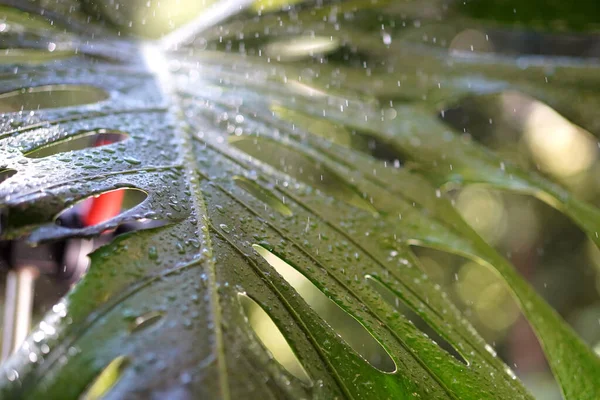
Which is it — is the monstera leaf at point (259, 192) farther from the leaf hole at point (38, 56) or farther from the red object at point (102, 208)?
the red object at point (102, 208)

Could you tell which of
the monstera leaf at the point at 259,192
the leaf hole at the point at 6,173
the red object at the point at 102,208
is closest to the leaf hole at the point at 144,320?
the monstera leaf at the point at 259,192

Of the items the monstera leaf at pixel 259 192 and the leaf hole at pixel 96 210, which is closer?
the monstera leaf at pixel 259 192

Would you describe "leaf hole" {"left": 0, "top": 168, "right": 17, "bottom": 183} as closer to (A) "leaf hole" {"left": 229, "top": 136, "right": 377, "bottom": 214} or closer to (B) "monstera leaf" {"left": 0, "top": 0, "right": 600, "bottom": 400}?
(B) "monstera leaf" {"left": 0, "top": 0, "right": 600, "bottom": 400}

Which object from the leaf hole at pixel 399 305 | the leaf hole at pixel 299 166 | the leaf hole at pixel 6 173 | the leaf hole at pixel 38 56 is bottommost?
the leaf hole at pixel 399 305

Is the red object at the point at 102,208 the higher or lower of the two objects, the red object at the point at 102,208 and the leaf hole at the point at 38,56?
the lower

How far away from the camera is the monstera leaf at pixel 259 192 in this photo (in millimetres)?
385

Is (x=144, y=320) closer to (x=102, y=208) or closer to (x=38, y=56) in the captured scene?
(x=102, y=208)

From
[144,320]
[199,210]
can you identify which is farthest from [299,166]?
[144,320]

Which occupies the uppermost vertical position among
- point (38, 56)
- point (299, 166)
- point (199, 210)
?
point (38, 56)

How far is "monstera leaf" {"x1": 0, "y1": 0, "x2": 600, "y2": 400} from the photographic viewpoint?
0.39 meters

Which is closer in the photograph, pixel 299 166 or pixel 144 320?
pixel 144 320

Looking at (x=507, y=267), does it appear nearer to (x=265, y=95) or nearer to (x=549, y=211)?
(x=265, y=95)

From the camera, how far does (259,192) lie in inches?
30.2

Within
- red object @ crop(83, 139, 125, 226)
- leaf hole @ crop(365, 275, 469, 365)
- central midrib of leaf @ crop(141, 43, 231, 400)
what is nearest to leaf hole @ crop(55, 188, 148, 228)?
red object @ crop(83, 139, 125, 226)
